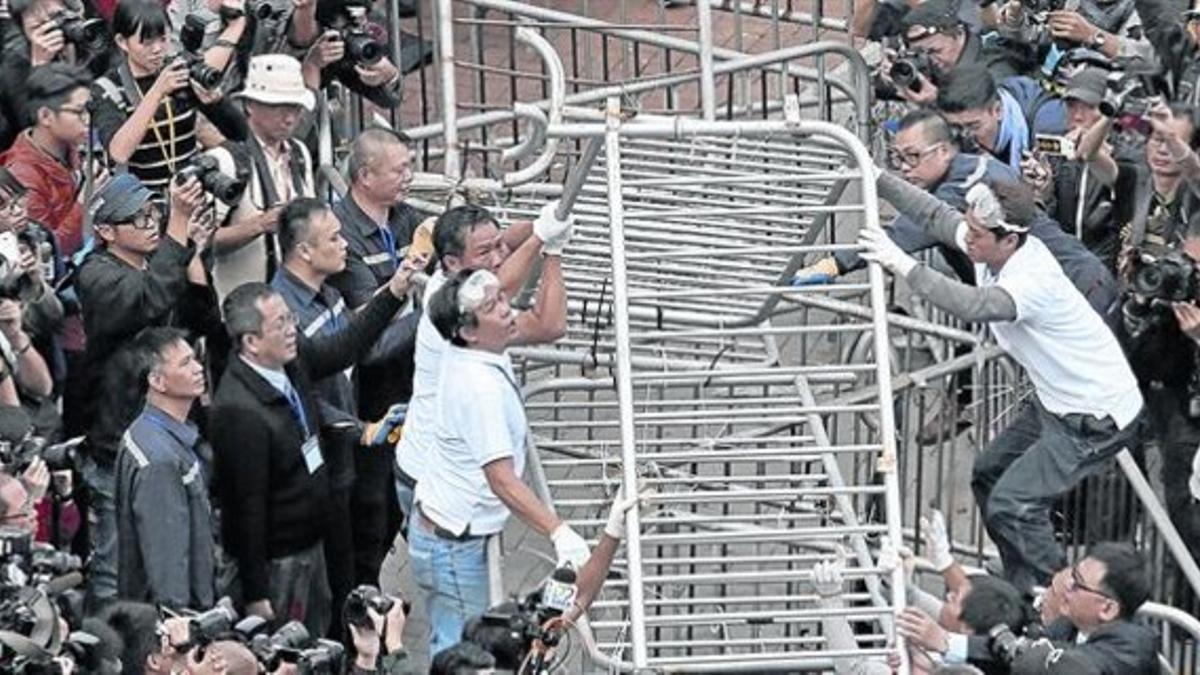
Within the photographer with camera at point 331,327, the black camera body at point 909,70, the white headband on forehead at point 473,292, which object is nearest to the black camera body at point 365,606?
the white headband on forehead at point 473,292

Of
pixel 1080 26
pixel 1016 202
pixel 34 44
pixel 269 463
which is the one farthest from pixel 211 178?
pixel 1080 26

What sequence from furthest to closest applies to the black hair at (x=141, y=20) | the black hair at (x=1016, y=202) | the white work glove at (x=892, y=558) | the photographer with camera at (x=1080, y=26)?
the photographer with camera at (x=1080, y=26), the black hair at (x=141, y=20), the black hair at (x=1016, y=202), the white work glove at (x=892, y=558)

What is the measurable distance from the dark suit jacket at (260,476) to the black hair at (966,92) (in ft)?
9.92

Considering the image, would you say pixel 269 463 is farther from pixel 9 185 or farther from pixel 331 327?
pixel 9 185

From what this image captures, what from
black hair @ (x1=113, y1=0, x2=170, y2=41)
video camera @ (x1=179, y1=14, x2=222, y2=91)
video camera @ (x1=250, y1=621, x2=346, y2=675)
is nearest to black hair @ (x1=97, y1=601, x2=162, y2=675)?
video camera @ (x1=250, y1=621, x2=346, y2=675)

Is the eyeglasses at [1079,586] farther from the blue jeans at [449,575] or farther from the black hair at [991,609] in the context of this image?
the blue jeans at [449,575]

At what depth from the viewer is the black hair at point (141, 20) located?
508 inches

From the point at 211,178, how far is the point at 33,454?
1536 mm

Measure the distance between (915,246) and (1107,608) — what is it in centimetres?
237

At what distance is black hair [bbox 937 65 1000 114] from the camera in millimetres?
13562

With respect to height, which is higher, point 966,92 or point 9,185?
point 966,92

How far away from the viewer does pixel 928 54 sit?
1410cm

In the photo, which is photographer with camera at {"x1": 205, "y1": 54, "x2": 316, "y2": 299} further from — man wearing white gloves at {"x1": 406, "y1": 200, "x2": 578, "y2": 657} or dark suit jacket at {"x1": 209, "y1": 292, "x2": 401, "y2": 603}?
man wearing white gloves at {"x1": 406, "y1": 200, "x2": 578, "y2": 657}

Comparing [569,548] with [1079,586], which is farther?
[569,548]
